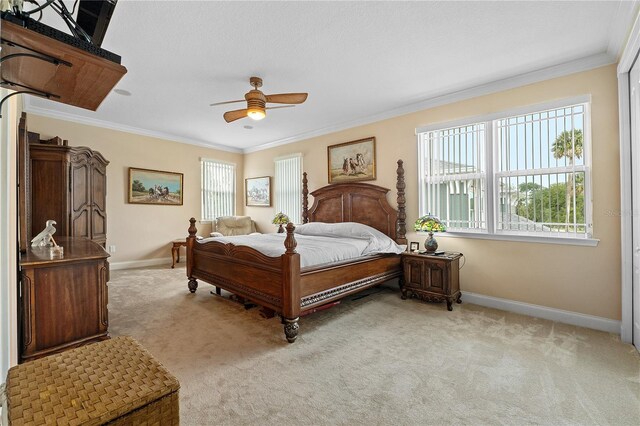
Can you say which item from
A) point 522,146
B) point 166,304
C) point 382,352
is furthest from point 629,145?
point 166,304

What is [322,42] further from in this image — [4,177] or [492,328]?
[492,328]

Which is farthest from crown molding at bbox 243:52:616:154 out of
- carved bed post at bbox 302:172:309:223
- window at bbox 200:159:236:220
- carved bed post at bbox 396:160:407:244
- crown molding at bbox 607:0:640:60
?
window at bbox 200:159:236:220


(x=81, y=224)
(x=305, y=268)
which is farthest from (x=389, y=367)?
(x=81, y=224)

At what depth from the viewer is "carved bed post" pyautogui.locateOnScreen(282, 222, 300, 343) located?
2646mm

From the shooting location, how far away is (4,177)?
58.9 inches

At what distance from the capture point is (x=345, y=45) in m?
2.80

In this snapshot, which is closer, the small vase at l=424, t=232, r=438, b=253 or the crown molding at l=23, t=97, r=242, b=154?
the small vase at l=424, t=232, r=438, b=253

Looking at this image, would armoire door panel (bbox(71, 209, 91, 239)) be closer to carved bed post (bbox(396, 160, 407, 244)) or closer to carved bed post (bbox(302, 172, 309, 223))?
carved bed post (bbox(302, 172, 309, 223))

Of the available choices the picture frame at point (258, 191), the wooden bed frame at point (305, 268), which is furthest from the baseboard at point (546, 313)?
the picture frame at point (258, 191)

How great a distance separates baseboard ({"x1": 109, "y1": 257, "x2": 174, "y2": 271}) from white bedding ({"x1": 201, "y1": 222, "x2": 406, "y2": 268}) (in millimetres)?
2728

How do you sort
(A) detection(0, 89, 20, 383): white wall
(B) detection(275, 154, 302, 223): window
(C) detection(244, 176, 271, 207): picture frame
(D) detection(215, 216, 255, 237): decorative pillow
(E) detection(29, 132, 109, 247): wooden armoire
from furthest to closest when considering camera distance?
(C) detection(244, 176, 271, 207): picture frame, (D) detection(215, 216, 255, 237): decorative pillow, (B) detection(275, 154, 302, 223): window, (E) detection(29, 132, 109, 247): wooden armoire, (A) detection(0, 89, 20, 383): white wall

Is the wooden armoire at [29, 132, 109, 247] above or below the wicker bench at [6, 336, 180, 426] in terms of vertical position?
above

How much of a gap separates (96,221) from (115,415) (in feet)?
16.1

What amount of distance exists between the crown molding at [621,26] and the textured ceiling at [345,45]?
0.01 meters
